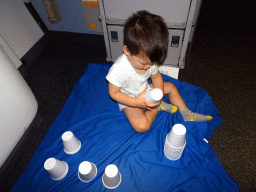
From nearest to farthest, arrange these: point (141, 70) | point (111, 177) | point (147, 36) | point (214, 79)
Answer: point (147, 36)
point (111, 177)
point (141, 70)
point (214, 79)

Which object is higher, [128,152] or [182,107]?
[182,107]

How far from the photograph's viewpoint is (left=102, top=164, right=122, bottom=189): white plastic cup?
0.72m

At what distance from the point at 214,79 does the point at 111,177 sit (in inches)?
42.8

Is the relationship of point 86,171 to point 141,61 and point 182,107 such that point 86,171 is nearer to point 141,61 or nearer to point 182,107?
point 141,61

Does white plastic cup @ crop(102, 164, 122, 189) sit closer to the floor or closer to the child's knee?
the child's knee

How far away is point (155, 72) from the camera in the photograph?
906mm

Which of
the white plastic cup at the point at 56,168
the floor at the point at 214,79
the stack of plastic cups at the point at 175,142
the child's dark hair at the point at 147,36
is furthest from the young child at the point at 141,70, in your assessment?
the white plastic cup at the point at 56,168

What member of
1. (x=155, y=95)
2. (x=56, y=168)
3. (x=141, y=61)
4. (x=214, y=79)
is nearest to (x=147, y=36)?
(x=141, y=61)

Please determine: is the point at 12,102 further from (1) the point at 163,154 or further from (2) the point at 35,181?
(1) the point at 163,154

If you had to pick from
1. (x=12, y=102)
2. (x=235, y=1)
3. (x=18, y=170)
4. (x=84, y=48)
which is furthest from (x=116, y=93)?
(x=235, y=1)

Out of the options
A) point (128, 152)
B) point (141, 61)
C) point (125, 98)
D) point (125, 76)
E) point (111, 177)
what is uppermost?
point (141, 61)

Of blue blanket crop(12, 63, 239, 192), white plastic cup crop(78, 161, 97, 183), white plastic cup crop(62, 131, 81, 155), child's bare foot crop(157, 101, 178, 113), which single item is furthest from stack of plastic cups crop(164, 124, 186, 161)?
white plastic cup crop(62, 131, 81, 155)

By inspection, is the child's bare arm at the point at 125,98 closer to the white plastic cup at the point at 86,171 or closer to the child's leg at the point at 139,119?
the child's leg at the point at 139,119

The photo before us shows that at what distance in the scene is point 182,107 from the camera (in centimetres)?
Result: 100
